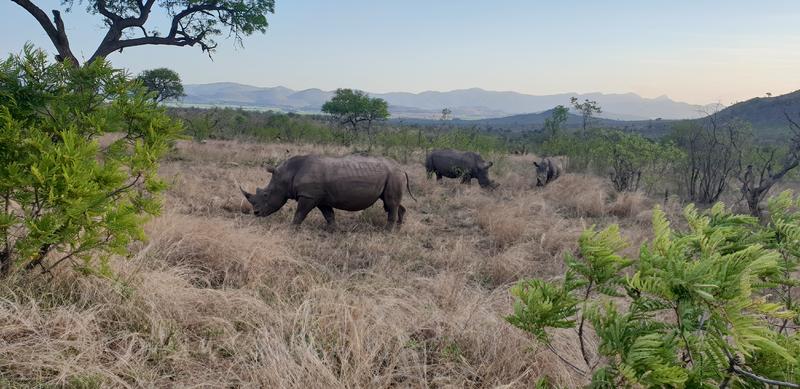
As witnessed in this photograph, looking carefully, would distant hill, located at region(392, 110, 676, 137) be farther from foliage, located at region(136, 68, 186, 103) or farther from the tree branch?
the tree branch

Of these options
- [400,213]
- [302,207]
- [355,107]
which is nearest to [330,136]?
[355,107]

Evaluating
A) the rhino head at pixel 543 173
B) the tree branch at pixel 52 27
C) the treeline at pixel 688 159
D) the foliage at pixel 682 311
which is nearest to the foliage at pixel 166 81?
the treeline at pixel 688 159

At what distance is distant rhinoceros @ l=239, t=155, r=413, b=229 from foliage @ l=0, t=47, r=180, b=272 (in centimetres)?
362

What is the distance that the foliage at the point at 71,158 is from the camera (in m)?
2.72

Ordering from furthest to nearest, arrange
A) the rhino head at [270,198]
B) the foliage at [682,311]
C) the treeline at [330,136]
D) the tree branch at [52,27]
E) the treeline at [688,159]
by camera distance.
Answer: the treeline at [330,136] < the treeline at [688,159] < the tree branch at [52,27] < the rhino head at [270,198] < the foliage at [682,311]

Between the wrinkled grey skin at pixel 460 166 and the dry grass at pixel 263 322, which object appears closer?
the dry grass at pixel 263 322

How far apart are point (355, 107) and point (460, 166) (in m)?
21.8

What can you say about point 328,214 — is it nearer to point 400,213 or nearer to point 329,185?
point 329,185

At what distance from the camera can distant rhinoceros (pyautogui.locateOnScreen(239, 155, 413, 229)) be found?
732cm

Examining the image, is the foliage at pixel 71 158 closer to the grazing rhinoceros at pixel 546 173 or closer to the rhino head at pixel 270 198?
the rhino head at pixel 270 198

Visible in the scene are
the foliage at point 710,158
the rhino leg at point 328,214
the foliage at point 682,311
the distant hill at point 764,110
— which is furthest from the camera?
the distant hill at point 764,110

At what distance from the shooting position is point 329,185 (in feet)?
24.0

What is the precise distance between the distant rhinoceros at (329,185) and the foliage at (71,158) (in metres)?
3.62

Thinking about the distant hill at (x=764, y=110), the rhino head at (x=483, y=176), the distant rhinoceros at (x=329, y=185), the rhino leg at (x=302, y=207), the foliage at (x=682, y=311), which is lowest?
the rhino head at (x=483, y=176)
